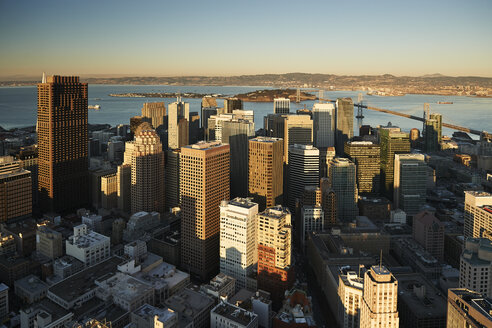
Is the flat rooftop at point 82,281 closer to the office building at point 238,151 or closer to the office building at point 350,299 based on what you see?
the office building at point 350,299

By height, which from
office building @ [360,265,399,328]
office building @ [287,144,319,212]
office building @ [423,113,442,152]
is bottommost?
office building @ [360,265,399,328]

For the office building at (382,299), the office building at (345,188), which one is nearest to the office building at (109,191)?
the office building at (345,188)

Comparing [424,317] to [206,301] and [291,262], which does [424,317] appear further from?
[206,301]

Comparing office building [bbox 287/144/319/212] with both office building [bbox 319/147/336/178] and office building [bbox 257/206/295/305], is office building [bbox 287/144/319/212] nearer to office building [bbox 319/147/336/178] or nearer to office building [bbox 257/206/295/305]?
office building [bbox 319/147/336/178]

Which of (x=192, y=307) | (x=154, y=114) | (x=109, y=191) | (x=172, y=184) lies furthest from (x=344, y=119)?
(x=192, y=307)

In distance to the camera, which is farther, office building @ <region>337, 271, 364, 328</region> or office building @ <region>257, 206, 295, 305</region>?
office building @ <region>257, 206, 295, 305</region>

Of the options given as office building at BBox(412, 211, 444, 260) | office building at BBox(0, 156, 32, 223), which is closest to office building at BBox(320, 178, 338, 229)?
office building at BBox(412, 211, 444, 260)
